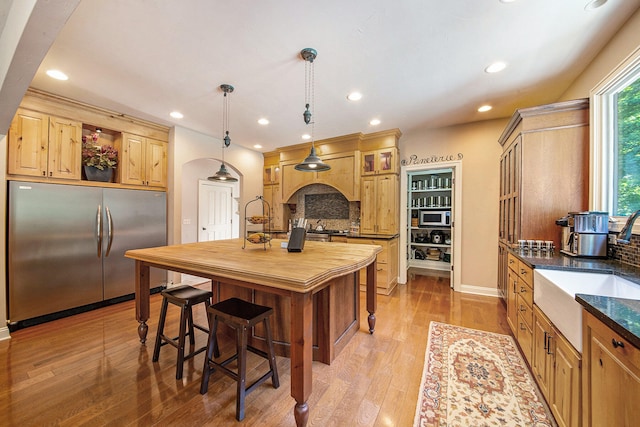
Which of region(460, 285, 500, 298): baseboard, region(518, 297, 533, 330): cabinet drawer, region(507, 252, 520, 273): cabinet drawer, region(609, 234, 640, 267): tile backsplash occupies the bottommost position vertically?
region(460, 285, 500, 298): baseboard

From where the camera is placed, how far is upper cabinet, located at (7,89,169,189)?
2740mm

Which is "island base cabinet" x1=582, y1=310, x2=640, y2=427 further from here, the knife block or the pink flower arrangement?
the pink flower arrangement

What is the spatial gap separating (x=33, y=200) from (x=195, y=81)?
91.5 inches

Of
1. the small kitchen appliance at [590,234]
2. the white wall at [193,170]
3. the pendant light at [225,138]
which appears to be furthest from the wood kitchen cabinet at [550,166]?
the white wall at [193,170]

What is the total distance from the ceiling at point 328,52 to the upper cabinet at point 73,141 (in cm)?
24

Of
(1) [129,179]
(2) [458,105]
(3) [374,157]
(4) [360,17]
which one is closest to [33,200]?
(1) [129,179]

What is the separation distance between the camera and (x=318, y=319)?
6.77ft

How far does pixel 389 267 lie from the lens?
12.9 ft

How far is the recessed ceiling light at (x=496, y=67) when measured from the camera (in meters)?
2.30

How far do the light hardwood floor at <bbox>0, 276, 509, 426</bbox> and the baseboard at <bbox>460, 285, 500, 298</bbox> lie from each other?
1172 millimetres

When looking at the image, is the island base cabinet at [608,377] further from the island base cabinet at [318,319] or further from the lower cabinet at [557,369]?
the island base cabinet at [318,319]

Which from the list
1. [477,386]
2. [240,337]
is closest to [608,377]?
[477,386]

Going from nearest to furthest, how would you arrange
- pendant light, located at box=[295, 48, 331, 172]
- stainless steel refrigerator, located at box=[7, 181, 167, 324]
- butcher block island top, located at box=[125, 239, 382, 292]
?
butcher block island top, located at box=[125, 239, 382, 292] → pendant light, located at box=[295, 48, 331, 172] → stainless steel refrigerator, located at box=[7, 181, 167, 324]

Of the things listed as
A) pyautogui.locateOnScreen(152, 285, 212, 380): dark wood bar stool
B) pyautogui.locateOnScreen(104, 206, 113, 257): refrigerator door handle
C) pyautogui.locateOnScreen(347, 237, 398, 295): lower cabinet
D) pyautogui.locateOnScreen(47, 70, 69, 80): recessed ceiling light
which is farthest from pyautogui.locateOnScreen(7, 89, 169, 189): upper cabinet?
pyautogui.locateOnScreen(347, 237, 398, 295): lower cabinet
